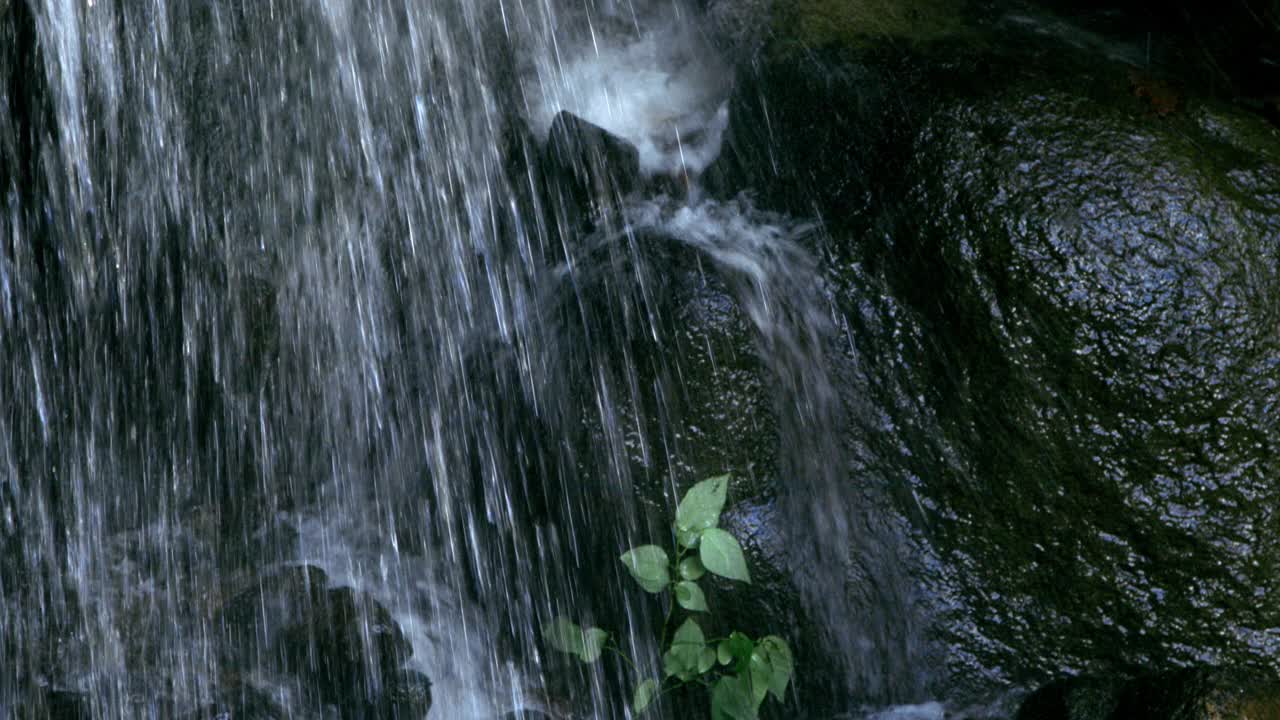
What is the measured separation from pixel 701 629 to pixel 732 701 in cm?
23

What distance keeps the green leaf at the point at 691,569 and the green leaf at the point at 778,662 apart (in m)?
0.27

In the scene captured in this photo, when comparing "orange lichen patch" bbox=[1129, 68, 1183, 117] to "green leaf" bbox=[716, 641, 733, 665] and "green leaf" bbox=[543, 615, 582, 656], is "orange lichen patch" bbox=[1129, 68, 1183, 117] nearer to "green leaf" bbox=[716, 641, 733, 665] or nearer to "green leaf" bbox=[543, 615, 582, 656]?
"green leaf" bbox=[716, 641, 733, 665]

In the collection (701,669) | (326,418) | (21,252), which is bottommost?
(701,669)

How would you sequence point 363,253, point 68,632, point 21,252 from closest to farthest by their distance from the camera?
point 68,632, point 21,252, point 363,253

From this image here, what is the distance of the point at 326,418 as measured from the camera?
407cm

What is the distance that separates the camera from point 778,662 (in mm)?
3070

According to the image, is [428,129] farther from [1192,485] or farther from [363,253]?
[1192,485]

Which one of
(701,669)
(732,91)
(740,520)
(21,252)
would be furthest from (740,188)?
(21,252)

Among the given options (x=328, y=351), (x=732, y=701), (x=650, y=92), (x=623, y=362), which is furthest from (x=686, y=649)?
(x=650, y=92)

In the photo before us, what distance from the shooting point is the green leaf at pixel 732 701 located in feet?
10.2

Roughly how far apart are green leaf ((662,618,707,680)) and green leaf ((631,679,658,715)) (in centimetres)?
10

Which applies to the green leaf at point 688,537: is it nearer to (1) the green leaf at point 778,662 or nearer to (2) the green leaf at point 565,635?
(1) the green leaf at point 778,662

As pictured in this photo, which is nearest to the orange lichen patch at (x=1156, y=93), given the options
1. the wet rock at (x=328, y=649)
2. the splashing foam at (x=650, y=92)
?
the splashing foam at (x=650, y=92)

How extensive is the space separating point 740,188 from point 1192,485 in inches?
71.8
